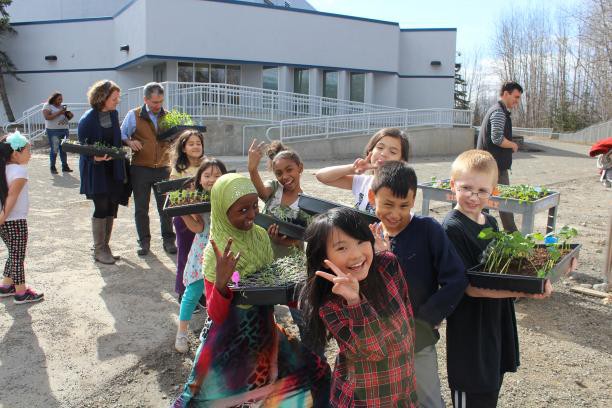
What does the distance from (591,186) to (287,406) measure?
11.3 m

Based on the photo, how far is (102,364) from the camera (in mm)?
3426

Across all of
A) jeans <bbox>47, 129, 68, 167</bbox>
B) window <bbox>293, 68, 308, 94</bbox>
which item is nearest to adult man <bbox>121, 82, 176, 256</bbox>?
jeans <bbox>47, 129, 68, 167</bbox>

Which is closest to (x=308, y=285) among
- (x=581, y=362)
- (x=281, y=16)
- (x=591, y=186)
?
(x=581, y=362)

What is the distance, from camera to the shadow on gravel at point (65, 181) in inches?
399

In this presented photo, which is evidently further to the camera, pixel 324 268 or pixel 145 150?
pixel 145 150

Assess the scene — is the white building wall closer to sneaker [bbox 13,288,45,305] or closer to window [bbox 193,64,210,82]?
window [bbox 193,64,210,82]

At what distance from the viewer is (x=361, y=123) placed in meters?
18.4

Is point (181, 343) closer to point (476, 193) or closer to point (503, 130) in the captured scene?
point (476, 193)

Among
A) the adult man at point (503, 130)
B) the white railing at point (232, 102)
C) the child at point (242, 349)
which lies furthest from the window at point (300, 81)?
the child at point (242, 349)

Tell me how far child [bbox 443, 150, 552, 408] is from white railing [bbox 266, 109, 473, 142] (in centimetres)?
1333

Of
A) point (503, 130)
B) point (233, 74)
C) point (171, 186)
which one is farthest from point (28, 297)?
point (233, 74)

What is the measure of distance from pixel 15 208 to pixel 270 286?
308 centimetres

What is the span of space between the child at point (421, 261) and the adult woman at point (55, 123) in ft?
35.4

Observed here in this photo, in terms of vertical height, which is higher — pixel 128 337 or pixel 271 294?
pixel 271 294
